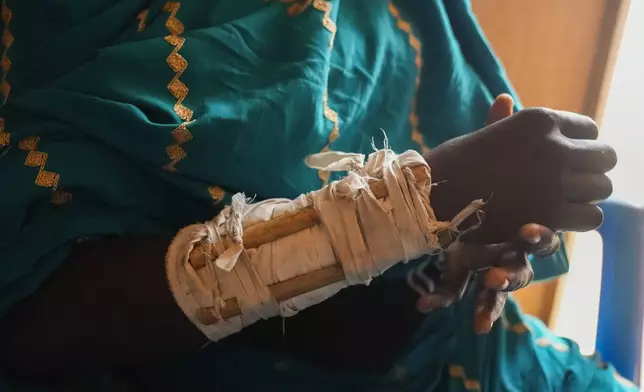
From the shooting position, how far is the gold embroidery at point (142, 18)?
27.6 inches

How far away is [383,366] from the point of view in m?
0.78

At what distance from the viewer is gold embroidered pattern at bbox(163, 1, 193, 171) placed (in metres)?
0.63

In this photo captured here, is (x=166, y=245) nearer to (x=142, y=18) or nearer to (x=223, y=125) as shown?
(x=223, y=125)

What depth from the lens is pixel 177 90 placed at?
0.66m

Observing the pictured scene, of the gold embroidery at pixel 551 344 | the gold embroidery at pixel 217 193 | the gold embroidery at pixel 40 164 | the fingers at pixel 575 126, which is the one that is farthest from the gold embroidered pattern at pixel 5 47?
the gold embroidery at pixel 551 344

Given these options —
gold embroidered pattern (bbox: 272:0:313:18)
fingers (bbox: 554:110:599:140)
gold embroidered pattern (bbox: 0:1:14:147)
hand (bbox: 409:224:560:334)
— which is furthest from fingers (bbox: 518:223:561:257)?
gold embroidered pattern (bbox: 0:1:14:147)

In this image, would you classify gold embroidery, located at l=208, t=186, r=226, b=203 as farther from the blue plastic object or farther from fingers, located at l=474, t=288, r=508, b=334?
the blue plastic object

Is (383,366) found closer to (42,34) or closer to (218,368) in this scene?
(218,368)

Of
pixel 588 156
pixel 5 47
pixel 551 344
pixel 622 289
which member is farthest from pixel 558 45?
pixel 5 47

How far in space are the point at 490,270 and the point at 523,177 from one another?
0.33ft

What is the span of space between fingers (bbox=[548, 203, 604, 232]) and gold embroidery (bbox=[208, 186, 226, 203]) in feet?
1.07

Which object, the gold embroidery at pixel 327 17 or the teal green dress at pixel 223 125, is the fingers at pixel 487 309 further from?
the gold embroidery at pixel 327 17

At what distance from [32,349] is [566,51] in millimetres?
1127

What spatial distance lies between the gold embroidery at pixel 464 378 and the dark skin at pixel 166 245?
0.17m
